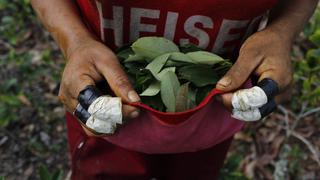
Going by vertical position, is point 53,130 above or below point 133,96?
below

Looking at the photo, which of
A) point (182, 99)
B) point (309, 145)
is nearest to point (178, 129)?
point (182, 99)

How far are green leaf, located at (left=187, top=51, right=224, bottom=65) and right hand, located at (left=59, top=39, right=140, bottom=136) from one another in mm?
126

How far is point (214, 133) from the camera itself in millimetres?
930

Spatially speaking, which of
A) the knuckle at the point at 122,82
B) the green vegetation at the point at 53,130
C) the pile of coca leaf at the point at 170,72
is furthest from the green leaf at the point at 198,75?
the green vegetation at the point at 53,130

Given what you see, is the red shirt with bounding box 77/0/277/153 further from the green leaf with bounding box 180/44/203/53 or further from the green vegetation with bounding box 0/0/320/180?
the green vegetation with bounding box 0/0/320/180

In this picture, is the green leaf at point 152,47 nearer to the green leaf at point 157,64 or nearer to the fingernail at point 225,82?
the green leaf at point 157,64

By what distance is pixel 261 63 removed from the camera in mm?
868

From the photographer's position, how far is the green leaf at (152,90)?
2.66 feet

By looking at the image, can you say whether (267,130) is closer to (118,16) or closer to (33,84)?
(33,84)

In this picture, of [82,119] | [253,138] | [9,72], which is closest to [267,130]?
[253,138]

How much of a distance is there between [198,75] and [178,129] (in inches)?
4.0

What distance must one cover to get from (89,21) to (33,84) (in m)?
0.96

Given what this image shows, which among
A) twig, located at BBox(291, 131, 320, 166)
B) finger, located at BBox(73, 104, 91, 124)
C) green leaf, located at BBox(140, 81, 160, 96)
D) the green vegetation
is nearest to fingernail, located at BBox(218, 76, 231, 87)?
green leaf, located at BBox(140, 81, 160, 96)

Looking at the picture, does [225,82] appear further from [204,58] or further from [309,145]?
[309,145]
